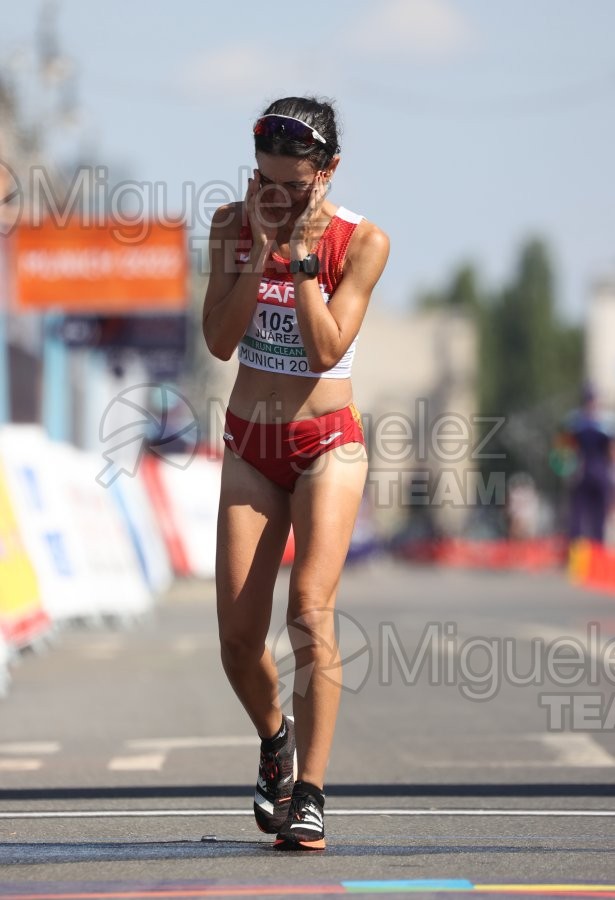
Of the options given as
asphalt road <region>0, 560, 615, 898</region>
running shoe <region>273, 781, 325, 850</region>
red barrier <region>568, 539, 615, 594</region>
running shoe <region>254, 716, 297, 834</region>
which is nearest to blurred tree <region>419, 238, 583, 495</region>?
red barrier <region>568, 539, 615, 594</region>

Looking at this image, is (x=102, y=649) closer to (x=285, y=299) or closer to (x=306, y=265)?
(x=285, y=299)

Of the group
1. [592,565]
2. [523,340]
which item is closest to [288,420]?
[592,565]

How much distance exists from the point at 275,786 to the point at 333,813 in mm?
854

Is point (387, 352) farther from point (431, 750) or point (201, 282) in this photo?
point (431, 750)

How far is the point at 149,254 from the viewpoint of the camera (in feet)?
105

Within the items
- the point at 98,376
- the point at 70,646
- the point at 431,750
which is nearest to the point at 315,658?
the point at 431,750

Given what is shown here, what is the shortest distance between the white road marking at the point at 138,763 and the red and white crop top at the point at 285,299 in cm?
277

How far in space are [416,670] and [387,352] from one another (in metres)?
113

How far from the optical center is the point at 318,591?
5.36m

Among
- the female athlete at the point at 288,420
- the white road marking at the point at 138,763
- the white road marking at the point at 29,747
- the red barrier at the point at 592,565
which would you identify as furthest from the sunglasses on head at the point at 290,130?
the red barrier at the point at 592,565

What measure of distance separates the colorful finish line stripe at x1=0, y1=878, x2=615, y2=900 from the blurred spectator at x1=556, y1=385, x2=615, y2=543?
67.9 ft

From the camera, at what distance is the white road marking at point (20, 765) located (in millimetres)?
7878

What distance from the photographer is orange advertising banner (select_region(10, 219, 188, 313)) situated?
30516mm

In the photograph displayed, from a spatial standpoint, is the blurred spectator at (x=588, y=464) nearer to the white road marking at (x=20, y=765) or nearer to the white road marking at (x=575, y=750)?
the white road marking at (x=575, y=750)
